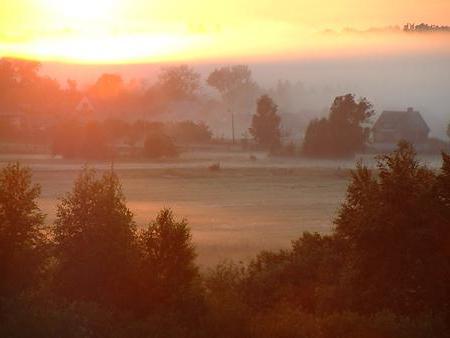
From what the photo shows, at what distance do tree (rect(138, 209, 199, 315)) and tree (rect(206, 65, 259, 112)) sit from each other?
14983 cm

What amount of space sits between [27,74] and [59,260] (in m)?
115

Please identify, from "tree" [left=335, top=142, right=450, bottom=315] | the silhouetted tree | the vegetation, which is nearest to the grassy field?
the silhouetted tree

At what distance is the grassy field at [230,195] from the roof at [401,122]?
63.0 feet

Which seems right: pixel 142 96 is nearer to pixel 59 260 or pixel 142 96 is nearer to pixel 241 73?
pixel 241 73

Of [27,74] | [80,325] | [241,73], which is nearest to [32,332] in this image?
[80,325]

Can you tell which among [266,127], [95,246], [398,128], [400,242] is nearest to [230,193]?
[95,246]

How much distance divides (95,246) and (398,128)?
234 feet

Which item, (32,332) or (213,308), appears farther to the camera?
(213,308)

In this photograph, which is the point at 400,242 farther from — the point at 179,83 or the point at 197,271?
the point at 179,83

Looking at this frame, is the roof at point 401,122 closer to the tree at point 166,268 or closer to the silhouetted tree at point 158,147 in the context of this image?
the silhouetted tree at point 158,147

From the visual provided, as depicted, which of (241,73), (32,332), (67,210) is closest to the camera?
(32,332)

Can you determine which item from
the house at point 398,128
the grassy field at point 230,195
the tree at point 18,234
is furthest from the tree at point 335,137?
the tree at point 18,234

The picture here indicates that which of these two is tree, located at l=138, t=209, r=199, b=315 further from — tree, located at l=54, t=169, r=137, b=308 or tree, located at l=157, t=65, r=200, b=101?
tree, located at l=157, t=65, r=200, b=101

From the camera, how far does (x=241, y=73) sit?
17775 centimetres
